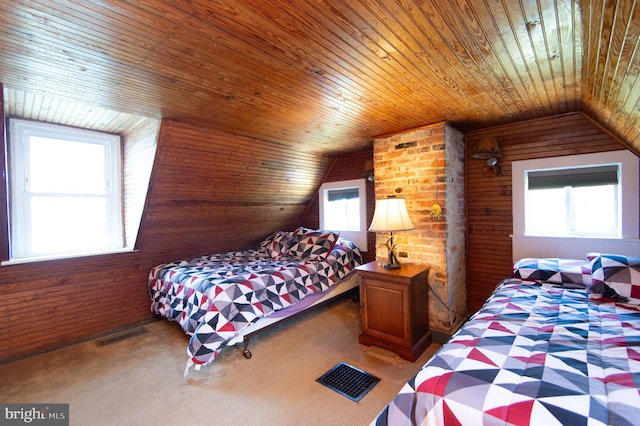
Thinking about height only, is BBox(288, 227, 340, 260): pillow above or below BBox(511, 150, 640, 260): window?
below

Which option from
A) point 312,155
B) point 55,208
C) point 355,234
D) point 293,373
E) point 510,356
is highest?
point 312,155

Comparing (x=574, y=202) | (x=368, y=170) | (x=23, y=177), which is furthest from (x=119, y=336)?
(x=574, y=202)

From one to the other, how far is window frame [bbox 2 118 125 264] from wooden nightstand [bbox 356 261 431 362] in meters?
2.95

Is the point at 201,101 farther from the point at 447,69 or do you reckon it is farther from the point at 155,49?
the point at 447,69

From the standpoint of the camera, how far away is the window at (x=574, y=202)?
8.85 feet

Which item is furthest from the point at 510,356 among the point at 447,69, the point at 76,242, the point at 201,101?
the point at 76,242

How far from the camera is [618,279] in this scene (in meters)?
2.03

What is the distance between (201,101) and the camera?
231 cm

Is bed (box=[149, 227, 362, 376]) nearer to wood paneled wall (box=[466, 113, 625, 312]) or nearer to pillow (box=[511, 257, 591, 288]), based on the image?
wood paneled wall (box=[466, 113, 625, 312])

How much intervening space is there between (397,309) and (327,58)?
2124 millimetres

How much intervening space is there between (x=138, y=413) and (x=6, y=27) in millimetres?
2338

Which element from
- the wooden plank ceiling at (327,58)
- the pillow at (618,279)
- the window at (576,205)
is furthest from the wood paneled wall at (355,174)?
the pillow at (618,279)

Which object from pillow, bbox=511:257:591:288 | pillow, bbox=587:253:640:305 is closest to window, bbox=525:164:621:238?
pillow, bbox=511:257:591:288

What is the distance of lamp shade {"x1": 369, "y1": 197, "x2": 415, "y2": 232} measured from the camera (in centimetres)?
274
